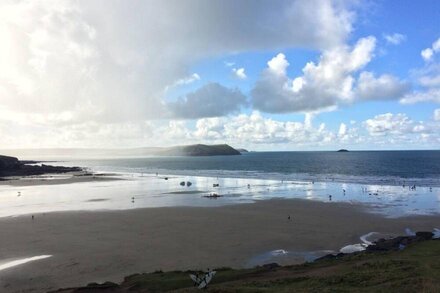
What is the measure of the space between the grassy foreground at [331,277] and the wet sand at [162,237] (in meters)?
4.13

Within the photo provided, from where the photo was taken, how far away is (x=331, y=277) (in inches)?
770

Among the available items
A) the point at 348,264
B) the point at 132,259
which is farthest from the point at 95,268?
the point at 348,264

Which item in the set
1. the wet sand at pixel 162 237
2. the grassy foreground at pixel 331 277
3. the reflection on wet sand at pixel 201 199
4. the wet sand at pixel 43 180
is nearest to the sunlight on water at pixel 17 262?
the wet sand at pixel 162 237

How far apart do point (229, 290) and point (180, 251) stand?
51.2ft

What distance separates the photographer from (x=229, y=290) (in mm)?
17172

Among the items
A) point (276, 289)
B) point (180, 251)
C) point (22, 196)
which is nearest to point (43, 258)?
point (180, 251)

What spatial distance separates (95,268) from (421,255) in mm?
21172

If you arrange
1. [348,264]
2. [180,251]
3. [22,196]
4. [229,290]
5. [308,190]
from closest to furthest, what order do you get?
[229,290] → [348,264] → [180,251] → [22,196] → [308,190]

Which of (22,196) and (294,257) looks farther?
(22,196)

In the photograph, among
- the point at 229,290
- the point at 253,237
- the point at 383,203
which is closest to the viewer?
the point at 229,290

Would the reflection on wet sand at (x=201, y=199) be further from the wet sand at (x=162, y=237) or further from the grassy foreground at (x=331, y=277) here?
the grassy foreground at (x=331, y=277)

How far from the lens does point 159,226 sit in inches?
1671

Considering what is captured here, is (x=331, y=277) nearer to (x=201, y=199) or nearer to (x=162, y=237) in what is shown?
(x=162, y=237)

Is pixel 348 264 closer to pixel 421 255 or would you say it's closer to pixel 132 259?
pixel 421 255
